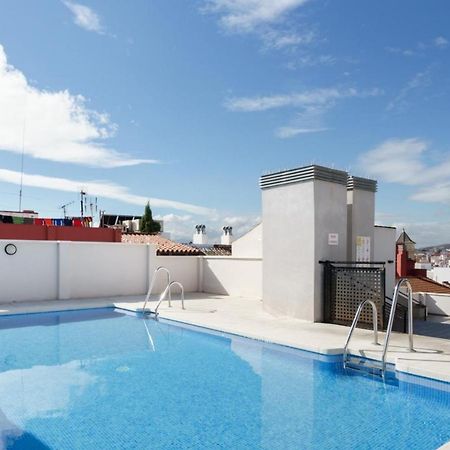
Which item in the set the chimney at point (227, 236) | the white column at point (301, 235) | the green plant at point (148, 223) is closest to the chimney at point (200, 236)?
the chimney at point (227, 236)

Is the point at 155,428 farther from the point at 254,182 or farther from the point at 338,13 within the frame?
the point at 338,13

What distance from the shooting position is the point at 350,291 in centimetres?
990

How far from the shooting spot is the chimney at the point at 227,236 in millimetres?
39300

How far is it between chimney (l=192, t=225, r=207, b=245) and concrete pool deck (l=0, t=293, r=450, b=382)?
25447mm

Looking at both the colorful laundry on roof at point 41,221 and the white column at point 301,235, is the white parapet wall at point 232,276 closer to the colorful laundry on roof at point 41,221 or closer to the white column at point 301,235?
the white column at point 301,235

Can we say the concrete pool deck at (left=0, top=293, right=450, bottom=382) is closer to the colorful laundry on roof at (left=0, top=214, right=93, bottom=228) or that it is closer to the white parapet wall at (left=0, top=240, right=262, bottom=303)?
the white parapet wall at (left=0, top=240, right=262, bottom=303)

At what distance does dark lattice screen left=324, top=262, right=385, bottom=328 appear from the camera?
367 inches

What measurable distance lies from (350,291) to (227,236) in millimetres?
29792

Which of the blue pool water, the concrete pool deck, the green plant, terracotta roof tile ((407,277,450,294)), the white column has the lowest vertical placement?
the blue pool water

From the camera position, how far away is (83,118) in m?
16.1

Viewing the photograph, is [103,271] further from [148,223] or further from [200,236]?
[148,223]

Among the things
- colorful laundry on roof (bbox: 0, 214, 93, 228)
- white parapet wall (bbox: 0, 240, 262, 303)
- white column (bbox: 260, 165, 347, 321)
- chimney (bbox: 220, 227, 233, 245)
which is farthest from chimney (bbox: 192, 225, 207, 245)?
white column (bbox: 260, 165, 347, 321)

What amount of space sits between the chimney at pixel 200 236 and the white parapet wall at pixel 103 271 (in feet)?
76.2

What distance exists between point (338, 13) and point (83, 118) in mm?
9907
